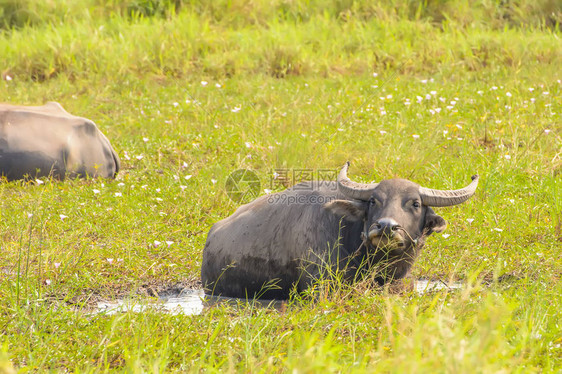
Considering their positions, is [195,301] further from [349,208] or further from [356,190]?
[356,190]

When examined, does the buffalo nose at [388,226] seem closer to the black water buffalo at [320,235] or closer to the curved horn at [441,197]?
the black water buffalo at [320,235]

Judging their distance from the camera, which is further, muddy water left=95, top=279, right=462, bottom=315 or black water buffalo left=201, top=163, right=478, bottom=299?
muddy water left=95, top=279, right=462, bottom=315

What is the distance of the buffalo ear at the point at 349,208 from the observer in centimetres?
460

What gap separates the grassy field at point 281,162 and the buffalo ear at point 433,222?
45 centimetres

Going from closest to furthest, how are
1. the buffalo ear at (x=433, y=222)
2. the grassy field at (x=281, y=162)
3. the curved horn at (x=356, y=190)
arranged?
the grassy field at (x=281, y=162) < the buffalo ear at (x=433, y=222) < the curved horn at (x=356, y=190)

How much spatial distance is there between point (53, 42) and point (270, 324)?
8.02 meters

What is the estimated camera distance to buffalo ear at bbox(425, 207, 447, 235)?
4.50 m

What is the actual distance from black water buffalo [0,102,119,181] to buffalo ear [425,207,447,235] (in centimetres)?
378

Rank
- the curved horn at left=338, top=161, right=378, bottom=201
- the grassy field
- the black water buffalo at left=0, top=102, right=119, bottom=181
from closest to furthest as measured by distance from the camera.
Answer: the grassy field < the curved horn at left=338, top=161, right=378, bottom=201 < the black water buffalo at left=0, top=102, right=119, bottom=181

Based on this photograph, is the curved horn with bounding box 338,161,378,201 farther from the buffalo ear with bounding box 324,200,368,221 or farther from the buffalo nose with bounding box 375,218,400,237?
the buffalo nose with bounding box 375,218,400,237

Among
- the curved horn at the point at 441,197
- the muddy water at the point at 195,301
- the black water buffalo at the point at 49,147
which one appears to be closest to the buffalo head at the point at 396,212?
the curved horn at the point at 441,197

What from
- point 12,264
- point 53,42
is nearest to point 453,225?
point 12,264

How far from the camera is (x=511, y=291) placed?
432cm

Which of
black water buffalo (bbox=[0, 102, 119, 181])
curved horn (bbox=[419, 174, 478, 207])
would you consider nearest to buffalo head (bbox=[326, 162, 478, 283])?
curved horn (bbox=[419, 174, 478, 207])
